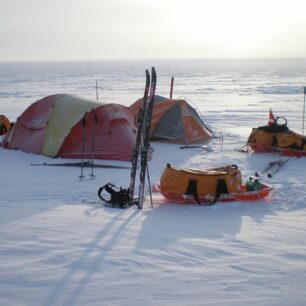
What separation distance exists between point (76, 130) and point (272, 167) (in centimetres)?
443

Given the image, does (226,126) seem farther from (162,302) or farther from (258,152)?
(162,302)

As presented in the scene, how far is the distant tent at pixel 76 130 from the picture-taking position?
1066cm

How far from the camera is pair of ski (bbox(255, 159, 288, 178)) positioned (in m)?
9.30

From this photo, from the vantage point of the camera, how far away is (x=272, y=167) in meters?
9.84

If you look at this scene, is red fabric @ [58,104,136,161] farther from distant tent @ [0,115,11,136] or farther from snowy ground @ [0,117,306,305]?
distant tent @ [0,115,11,136]

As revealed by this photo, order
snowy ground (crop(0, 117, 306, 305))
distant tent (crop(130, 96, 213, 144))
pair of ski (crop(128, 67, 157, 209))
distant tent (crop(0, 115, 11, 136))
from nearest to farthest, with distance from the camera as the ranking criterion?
1. snowy ground (crop(0, 117, 306, 305))
2. pair of ski (crop(128, 67, 157, 209))
3. distant tent (crop(130, 96, 213, 144))
4. distant tent (crop(0, 115, 11, 136))

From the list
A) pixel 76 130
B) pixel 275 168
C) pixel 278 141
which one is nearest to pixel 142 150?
pixel 275 168

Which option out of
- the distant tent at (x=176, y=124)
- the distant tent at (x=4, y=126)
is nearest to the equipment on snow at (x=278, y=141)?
the distant tent at (x=176, y=124)

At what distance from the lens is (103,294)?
12.7 feet

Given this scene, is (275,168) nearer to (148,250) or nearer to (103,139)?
(103,139)

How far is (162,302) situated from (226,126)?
43.5 feet

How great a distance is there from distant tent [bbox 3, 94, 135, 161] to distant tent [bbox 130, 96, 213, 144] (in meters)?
1.72

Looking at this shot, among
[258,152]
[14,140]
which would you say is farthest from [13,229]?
[258,152]

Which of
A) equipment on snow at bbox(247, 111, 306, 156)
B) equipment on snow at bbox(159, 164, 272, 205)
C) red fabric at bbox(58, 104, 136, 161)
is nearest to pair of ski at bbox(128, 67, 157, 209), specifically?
equipment on snow at bbox(159, 164, 272, 205)
